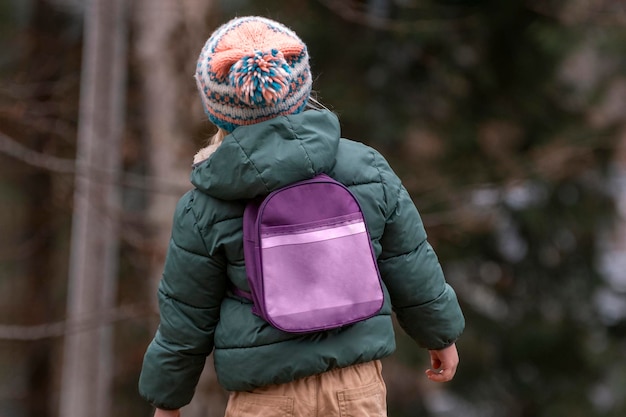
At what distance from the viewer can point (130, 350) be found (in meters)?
7.88

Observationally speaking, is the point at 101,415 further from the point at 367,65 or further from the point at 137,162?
the point at 367,65

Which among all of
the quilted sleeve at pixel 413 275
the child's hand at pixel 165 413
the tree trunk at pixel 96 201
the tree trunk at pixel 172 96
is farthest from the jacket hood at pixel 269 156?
the tree trunk at pixel 172 96

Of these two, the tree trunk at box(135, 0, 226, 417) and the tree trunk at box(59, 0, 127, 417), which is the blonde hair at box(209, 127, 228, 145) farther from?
the tree trunk at box(135, 0, 226, 417)

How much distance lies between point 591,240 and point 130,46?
4.78m

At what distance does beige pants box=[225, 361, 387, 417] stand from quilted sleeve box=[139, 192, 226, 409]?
20 centimetres

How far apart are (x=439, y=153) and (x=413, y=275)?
5.21 m

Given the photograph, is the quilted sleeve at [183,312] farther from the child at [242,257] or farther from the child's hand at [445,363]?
the child's hand at [445,363]

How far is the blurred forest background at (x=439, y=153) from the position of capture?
229 inches

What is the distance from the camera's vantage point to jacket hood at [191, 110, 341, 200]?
6.93 ft

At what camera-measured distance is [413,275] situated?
2.32 meters

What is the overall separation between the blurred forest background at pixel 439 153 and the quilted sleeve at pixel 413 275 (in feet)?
10.9

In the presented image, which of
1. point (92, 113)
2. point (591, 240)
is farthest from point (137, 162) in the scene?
point (591, 240)

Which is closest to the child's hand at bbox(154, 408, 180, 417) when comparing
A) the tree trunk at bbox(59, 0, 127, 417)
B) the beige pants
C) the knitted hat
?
the beige pants

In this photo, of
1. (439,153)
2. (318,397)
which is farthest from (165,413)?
(439,153)
